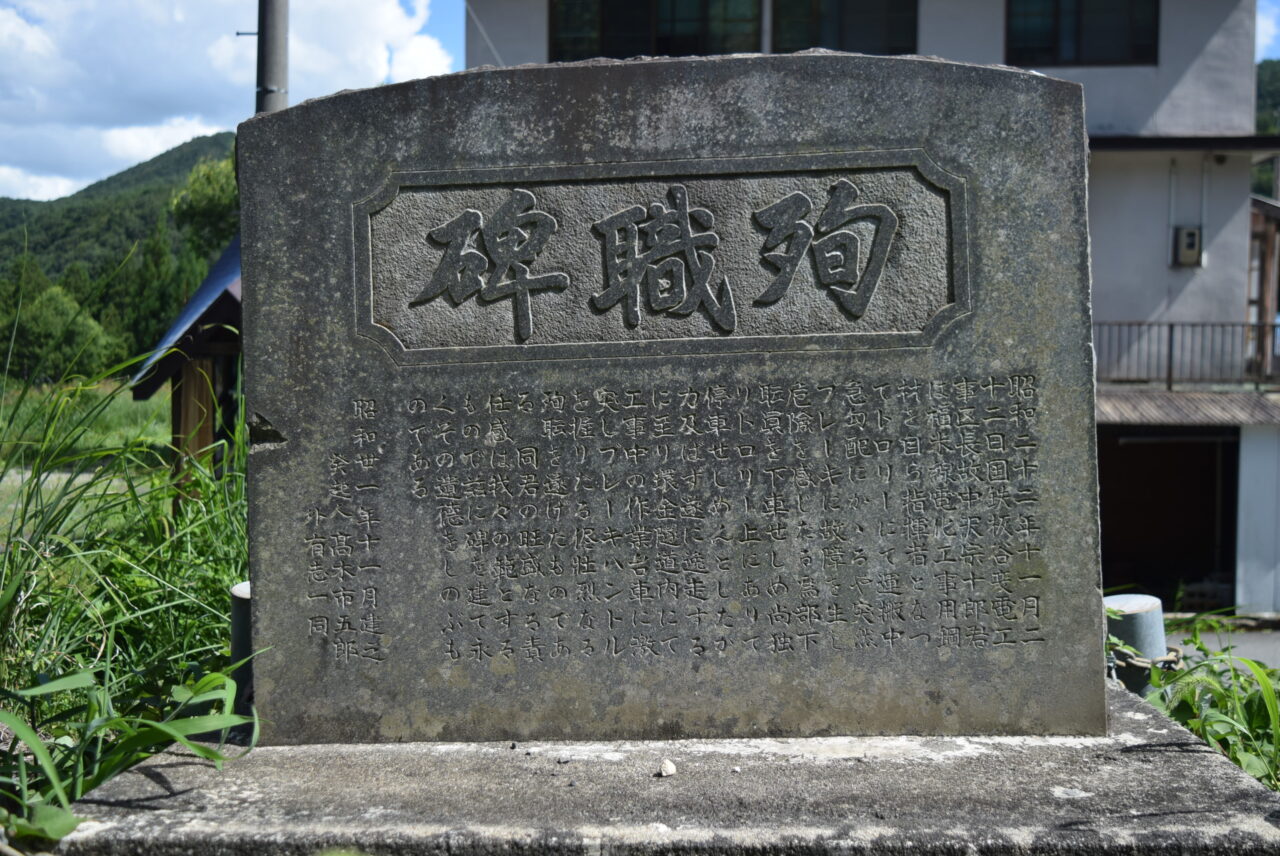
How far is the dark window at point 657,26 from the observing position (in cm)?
1080

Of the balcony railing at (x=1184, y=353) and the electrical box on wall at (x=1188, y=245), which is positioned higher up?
the electrical box on wall at (x=1188, y=245)

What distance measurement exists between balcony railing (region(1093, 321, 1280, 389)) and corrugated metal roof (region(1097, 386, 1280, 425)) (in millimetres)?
380

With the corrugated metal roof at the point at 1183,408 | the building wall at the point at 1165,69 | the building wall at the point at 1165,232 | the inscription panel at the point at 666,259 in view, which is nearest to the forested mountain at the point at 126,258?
the inscription panel at the point at 666,259

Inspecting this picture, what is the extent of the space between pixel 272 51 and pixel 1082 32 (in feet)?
28.5

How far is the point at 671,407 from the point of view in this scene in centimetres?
288

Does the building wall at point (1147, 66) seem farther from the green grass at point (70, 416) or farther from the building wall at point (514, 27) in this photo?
the green grass at point (70, 416)

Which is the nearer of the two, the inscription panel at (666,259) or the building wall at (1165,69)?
the inscription panel at (666,259)

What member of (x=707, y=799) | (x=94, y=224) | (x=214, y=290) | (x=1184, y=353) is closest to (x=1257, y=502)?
(x=1184, y=353)

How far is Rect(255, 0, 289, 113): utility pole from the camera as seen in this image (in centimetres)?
503

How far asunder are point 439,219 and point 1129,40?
10166 millimetres

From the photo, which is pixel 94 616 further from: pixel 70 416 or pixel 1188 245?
pixel 1188 245

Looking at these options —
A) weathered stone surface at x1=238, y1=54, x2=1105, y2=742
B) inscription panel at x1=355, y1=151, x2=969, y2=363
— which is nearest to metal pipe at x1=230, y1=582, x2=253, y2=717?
weathered stone surface at x1=238, y1=54, x2=1105, y2=742

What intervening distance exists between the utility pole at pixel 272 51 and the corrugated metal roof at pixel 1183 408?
→ 310 inches

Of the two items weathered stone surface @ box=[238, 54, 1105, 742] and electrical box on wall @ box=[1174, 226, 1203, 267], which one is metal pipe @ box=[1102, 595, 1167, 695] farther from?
electrical box on wall @ box=[1174, 226, 1203, 267]
